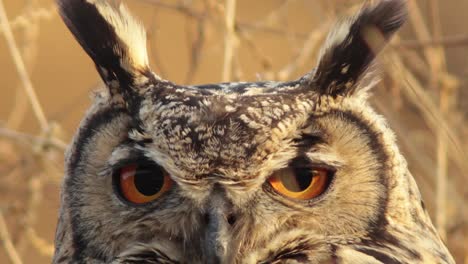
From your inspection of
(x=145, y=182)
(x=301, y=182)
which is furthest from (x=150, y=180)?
(x=301, y=182)

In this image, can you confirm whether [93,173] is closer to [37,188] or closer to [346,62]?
[346,62]

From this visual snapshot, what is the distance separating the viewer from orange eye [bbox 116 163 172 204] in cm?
251

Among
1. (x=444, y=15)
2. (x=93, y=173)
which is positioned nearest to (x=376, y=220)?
(x=93, y=173)

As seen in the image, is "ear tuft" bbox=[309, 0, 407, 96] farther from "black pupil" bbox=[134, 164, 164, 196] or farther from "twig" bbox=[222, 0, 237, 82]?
"twig" bbox=[222, 0, 237, 82]

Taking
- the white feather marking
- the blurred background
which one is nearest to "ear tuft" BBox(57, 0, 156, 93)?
the white feather marking

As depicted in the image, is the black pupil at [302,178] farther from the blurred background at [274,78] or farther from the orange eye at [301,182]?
the blurred background at [274,78]

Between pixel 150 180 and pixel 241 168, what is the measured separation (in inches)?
8.0

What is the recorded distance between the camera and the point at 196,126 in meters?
2.48

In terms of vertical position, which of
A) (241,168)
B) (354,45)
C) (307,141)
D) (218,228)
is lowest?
(218,228)

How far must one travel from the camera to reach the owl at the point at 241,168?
247 centimetres

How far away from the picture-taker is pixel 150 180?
2.53m

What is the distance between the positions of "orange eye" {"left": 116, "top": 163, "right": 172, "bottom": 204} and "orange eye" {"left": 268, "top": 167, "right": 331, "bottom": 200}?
0.72 feet

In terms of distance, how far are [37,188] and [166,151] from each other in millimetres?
1531

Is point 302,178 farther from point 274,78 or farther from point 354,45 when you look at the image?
point 274,78
